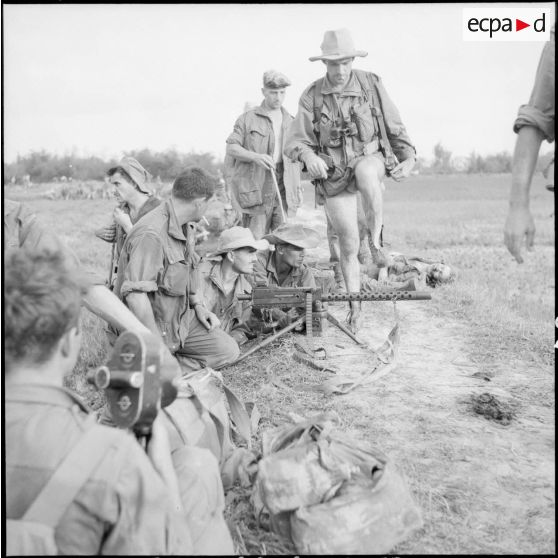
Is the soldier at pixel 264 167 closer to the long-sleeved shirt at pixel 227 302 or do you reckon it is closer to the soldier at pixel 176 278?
the long-sleeved shirt at pixel 227 302

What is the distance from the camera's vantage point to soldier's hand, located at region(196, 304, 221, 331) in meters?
5.23

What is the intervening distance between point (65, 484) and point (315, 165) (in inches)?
185

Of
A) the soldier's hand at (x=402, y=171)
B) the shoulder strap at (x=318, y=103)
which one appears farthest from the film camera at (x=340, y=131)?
the soldier's hand at (x=402, y=171)

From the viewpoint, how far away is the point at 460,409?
4516 millimetres

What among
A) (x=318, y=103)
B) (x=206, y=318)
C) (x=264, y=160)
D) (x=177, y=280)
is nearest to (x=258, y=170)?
(x=264, y=160)

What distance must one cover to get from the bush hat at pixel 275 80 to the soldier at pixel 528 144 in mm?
5274

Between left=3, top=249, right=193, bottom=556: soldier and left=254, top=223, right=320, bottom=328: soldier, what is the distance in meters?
4.04

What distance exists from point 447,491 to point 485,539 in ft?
1.39

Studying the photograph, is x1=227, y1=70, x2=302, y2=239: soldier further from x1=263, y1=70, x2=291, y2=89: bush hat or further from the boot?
the boot

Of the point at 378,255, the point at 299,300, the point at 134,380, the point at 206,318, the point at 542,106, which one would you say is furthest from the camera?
the point at 378,255

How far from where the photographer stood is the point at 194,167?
4.77 metres

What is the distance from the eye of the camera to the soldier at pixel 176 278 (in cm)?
448

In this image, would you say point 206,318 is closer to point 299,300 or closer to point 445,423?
point 299,300

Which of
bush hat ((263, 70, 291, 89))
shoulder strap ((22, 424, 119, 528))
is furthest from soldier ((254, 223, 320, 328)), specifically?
shoulder strap ((22, 424, 119, 528))
